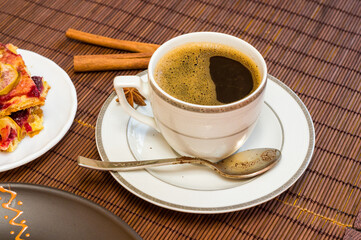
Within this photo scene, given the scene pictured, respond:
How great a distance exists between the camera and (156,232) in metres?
0.98

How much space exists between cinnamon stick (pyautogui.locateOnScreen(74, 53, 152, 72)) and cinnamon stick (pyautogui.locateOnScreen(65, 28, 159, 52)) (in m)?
0.06

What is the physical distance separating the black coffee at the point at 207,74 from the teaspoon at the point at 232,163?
0.14 meters

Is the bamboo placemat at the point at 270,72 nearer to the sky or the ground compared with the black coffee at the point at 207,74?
nearer to the ground

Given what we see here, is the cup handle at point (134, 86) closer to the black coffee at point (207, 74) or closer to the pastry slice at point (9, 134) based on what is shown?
the black coffee at point (207, 74)

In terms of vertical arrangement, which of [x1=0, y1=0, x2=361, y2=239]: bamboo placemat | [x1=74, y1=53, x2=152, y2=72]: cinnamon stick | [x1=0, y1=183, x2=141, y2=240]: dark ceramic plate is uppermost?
[x1=0, y1=183, x2=141, y2=240]: dark ceramic plate

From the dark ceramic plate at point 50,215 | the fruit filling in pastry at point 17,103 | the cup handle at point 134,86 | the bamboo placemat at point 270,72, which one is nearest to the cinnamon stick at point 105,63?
the bamboo placemat at point 270,72

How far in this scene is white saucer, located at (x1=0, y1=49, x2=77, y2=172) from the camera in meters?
1.07

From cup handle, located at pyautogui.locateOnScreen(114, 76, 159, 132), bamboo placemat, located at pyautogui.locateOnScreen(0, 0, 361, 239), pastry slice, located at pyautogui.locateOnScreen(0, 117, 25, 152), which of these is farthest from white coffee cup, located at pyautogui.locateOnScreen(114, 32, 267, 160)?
pastry slice, located at pyautogui.locateOnScreen(0, 117, 25, 152)

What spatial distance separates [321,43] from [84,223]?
89 cm

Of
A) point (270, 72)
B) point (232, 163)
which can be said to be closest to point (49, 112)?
point (232, 163)

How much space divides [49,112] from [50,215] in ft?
1.19

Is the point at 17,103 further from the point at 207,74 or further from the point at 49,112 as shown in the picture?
the point at 207,74

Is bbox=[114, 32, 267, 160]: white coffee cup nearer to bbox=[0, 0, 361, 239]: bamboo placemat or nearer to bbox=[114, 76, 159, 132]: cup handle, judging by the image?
bbox=[114, 76, 159, 132]: cup handle

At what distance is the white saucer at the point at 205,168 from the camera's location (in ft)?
3.12
